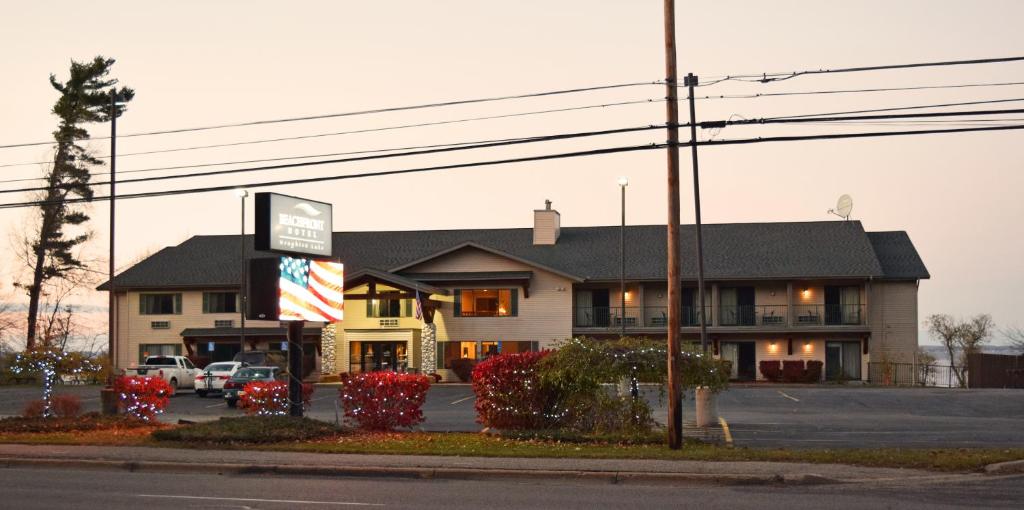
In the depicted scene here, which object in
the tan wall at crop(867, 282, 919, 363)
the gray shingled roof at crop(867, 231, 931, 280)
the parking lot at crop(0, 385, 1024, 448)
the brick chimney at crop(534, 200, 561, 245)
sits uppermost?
the brick chimney at crop(534, 200, 561, 245)

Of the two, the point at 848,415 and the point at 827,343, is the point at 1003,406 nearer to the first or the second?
the point at 848,415

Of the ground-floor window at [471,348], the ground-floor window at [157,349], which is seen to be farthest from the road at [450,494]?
the ground-floor window at [157,349]

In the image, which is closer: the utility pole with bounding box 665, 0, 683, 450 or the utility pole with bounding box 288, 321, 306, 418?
the utility pole with bounding box 665, 0, 683, 450

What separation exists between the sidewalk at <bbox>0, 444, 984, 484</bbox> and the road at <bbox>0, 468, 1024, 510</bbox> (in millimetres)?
330

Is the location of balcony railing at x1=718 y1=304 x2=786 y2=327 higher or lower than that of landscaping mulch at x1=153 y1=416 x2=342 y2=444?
higher

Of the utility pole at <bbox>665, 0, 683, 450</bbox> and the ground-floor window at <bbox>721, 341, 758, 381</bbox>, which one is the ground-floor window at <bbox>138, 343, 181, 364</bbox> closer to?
the ground-floor window at <bbox>721, 341, 758, 381</bbox>

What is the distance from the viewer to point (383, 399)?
23.2 meters

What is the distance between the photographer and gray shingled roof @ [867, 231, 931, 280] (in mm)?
56344

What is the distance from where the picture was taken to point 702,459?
60.2 feet

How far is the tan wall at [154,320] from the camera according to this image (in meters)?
61.5

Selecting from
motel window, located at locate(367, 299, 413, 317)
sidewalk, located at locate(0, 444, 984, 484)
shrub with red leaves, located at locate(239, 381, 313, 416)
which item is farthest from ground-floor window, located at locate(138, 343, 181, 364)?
→ sidewalk, located at locate(0, 444, 984, 484)

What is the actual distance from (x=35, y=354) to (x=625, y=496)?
56.8 ft

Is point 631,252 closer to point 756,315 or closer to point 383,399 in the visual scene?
point 756,315

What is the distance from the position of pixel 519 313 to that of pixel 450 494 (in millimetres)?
42355
